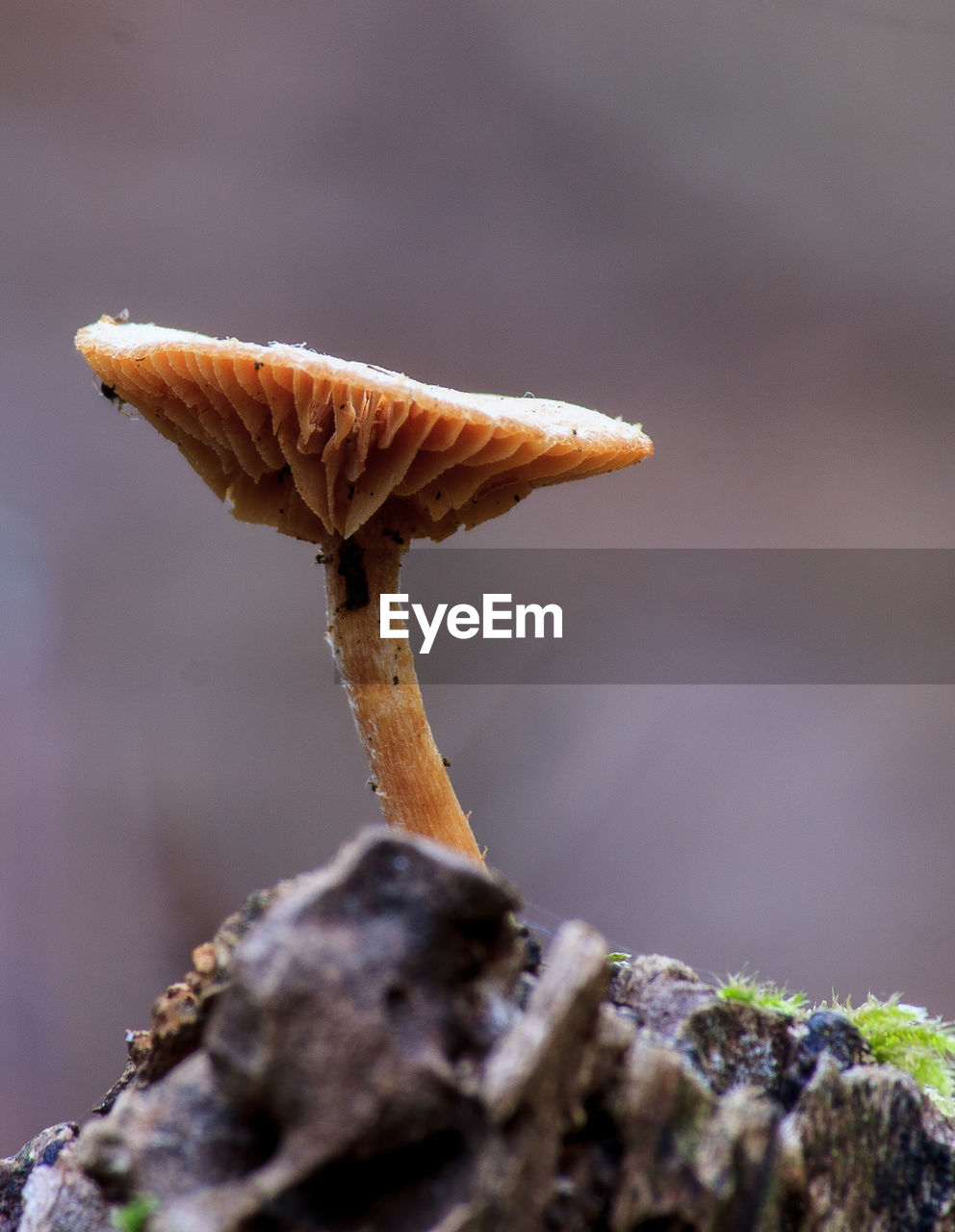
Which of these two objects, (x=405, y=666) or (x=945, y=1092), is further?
(x=405, y=666)

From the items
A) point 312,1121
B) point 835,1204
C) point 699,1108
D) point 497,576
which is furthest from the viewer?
point 497,576

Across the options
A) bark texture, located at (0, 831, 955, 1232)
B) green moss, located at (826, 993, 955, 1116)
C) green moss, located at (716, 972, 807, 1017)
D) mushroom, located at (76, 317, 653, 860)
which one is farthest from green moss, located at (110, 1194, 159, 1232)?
mushroom, located at (76, 317, 653, 860)

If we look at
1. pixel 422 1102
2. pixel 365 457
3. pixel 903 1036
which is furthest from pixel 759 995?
pixel 365 457

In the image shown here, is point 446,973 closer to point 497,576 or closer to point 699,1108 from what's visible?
point 699,1108

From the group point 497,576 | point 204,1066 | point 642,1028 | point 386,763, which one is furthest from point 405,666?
point 497,576

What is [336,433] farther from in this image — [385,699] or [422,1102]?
[422,1102]

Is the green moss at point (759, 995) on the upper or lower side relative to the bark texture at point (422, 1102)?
upper

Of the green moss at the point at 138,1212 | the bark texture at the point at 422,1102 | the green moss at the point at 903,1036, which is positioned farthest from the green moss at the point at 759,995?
the green moss at the point at 138,1212

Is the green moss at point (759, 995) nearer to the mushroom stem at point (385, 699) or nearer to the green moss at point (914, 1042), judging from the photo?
the green moss at point (914, 1042)

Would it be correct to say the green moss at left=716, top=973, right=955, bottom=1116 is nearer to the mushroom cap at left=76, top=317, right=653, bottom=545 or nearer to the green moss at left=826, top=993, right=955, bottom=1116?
the green moss at left=826, top=993, right=955, bottom=1116
